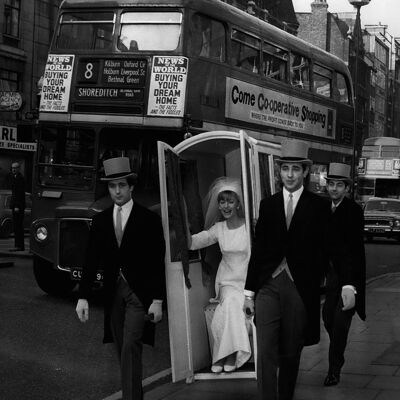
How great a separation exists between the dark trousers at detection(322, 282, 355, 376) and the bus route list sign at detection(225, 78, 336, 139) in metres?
6.34

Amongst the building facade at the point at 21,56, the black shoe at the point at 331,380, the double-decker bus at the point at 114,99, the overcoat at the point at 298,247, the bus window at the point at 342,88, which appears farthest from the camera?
the building facade at the point at 21,56

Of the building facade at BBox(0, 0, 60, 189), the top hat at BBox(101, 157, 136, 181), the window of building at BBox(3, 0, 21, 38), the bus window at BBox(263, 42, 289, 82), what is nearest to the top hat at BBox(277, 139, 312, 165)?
the top hat at BBox(101, 157, 136, 181)

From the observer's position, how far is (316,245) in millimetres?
5934

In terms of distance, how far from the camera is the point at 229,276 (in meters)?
7.62

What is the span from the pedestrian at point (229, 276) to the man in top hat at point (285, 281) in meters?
1.45

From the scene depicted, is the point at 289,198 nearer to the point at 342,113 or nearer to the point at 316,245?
the point at 316,245

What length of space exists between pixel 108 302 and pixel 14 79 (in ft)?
101

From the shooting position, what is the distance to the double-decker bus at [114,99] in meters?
12.5

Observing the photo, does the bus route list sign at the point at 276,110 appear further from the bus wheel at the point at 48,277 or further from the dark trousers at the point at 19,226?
the dark trousers at the point at 19,226

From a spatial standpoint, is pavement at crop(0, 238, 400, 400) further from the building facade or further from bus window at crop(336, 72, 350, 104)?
the building facade

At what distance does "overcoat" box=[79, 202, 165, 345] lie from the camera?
5.96m

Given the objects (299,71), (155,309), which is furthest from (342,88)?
(155,309)

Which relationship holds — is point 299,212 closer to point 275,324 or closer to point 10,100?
point 275,324

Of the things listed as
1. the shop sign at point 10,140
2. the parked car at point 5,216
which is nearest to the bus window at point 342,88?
the parked car at point 5,216
